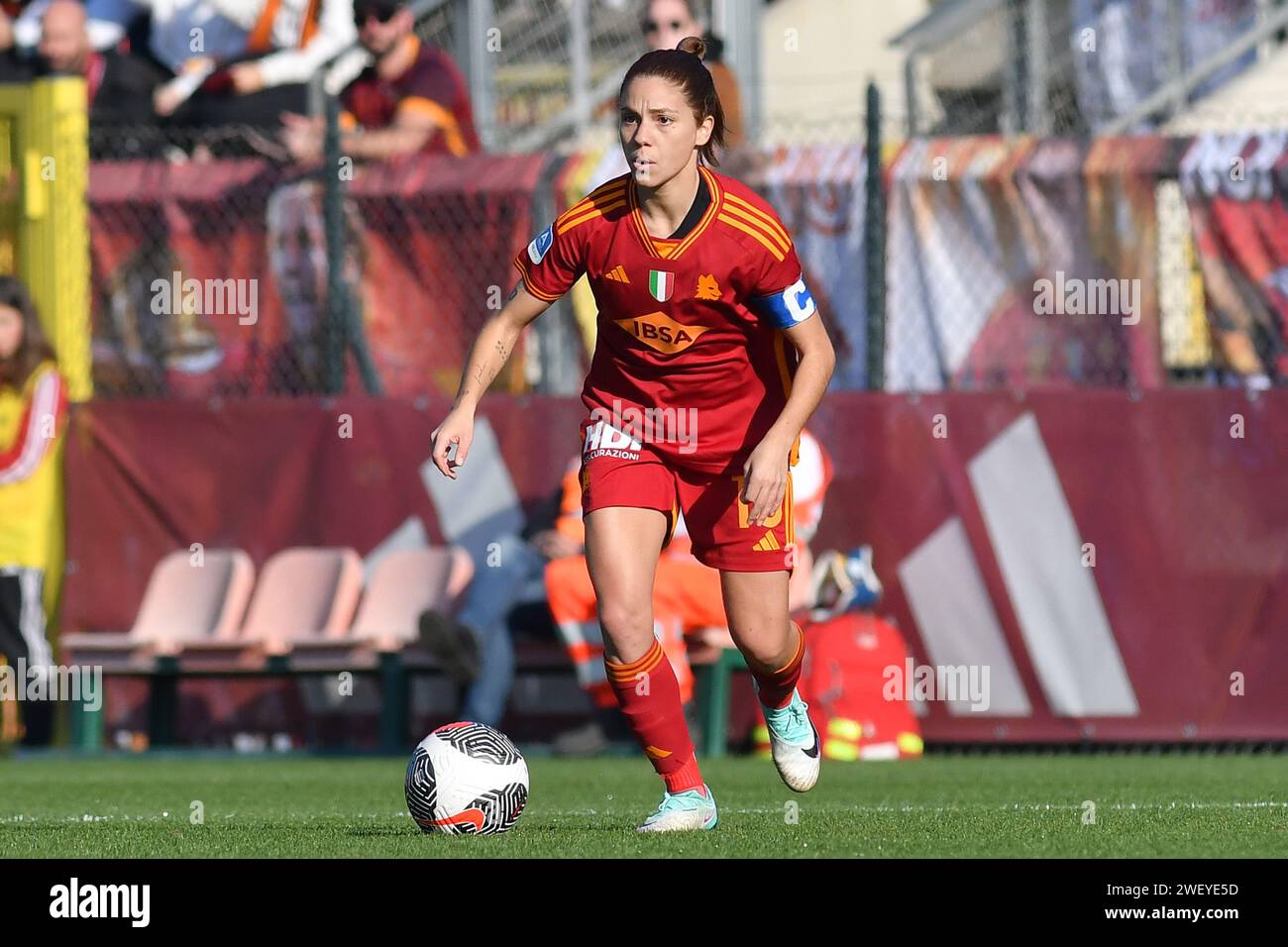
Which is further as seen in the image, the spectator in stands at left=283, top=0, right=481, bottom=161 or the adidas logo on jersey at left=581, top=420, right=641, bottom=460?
the spectator in stands at left=283, top=0, right=481, bottom=161

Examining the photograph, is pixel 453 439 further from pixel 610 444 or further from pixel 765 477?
pixel 765 477

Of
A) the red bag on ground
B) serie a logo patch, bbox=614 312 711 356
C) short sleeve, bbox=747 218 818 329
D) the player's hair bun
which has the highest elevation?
the player's hair bun

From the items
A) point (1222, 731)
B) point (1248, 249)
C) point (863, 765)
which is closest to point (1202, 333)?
point (1248, 249)

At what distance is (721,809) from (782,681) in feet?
2.40

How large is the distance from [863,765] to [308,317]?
401 cm

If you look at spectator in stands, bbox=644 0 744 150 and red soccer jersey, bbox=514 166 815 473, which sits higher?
spectator in stands, bbox=644 0 744 150

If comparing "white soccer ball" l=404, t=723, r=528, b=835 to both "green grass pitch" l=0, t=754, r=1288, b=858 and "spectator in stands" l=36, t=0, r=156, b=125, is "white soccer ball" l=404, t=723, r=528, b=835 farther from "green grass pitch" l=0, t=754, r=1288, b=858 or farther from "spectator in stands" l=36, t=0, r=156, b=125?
"spectator in stands" l=36, t=0, r=156, b=125

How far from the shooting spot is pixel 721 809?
304 inches

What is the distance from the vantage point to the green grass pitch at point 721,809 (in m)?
6.20

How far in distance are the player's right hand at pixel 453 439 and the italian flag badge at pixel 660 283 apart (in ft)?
2.01

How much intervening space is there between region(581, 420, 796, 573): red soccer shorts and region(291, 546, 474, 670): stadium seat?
16.3ft

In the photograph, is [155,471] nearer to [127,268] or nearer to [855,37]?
[127,268]

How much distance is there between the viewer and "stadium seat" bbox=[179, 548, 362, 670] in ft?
39.6

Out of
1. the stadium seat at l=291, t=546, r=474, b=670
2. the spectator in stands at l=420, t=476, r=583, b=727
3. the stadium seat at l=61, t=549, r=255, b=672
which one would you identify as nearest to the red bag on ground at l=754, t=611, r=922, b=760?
the spectator in stands at l=420, t=476, r=583, b=727
